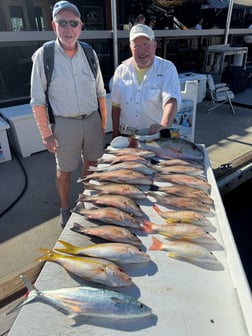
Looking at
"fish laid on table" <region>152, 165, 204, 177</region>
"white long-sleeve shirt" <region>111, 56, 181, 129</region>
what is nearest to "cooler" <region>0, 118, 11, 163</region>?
→ "white long-sleeve shirt" <region>111, 56, 181, 129</region>

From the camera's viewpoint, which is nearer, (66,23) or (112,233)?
(112,233)

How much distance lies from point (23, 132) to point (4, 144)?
351mm

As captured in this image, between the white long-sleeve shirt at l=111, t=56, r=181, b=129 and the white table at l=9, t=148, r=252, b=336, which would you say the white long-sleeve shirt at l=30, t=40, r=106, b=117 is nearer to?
the white long-sleeve shirt at l=111, t=56, r=181, b=129

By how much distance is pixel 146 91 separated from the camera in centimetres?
222

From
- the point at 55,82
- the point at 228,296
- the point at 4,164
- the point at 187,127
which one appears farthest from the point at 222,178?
the point at 4,164

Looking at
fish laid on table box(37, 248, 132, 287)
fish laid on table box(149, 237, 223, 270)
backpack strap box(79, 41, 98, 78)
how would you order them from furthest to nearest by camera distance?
backpack strap box(79, 41, 98, 78), fish laid on table box(149, 237, 223, 270), fish laid on table box(37, 248, 132, 287)

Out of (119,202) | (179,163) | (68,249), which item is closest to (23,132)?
(179,163)

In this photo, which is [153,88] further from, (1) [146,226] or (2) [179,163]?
(1) [146,226]

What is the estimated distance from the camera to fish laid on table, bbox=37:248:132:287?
1059 mm

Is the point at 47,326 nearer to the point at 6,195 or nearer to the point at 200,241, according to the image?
the point at 200,241

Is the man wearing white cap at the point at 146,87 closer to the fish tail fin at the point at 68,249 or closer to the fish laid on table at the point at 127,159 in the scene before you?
the fish laid on table at the point at 127,159

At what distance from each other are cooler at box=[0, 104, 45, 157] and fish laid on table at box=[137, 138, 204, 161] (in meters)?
2.93

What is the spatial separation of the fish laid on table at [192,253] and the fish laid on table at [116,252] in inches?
4.4

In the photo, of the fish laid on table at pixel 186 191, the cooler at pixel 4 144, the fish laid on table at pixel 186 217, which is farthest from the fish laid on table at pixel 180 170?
the cooler at pixel 4 144
